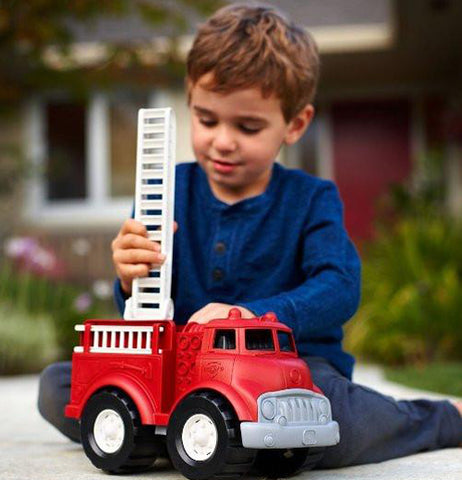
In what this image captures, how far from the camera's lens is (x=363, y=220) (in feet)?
43.5

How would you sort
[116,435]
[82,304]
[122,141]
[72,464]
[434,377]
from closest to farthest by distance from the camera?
1. [116,435]
2. [72,464]
3. [434,377]
4. [82,304]
5. [122,141]

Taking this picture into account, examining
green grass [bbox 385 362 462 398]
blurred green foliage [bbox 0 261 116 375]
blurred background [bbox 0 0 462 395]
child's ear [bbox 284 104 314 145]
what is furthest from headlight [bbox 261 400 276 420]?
blurred background [bbox 0 0 462 395]

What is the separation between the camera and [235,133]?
2971 mm

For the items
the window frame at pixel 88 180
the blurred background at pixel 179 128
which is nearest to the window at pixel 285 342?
the blurred background at pixel 179 128

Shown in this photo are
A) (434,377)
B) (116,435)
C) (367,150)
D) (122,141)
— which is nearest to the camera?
(116,435)

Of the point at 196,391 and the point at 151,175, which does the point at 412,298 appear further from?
the point at 196,391

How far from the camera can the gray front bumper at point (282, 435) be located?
223 cm

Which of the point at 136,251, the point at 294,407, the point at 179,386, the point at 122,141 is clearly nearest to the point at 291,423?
the point at 294,407

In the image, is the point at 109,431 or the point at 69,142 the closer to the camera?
the point at 109,431

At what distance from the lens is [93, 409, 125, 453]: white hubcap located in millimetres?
2475

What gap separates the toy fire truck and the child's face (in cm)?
35

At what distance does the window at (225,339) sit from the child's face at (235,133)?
75cm

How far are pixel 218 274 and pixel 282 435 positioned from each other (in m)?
0.87

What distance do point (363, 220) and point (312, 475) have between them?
35.3ft
